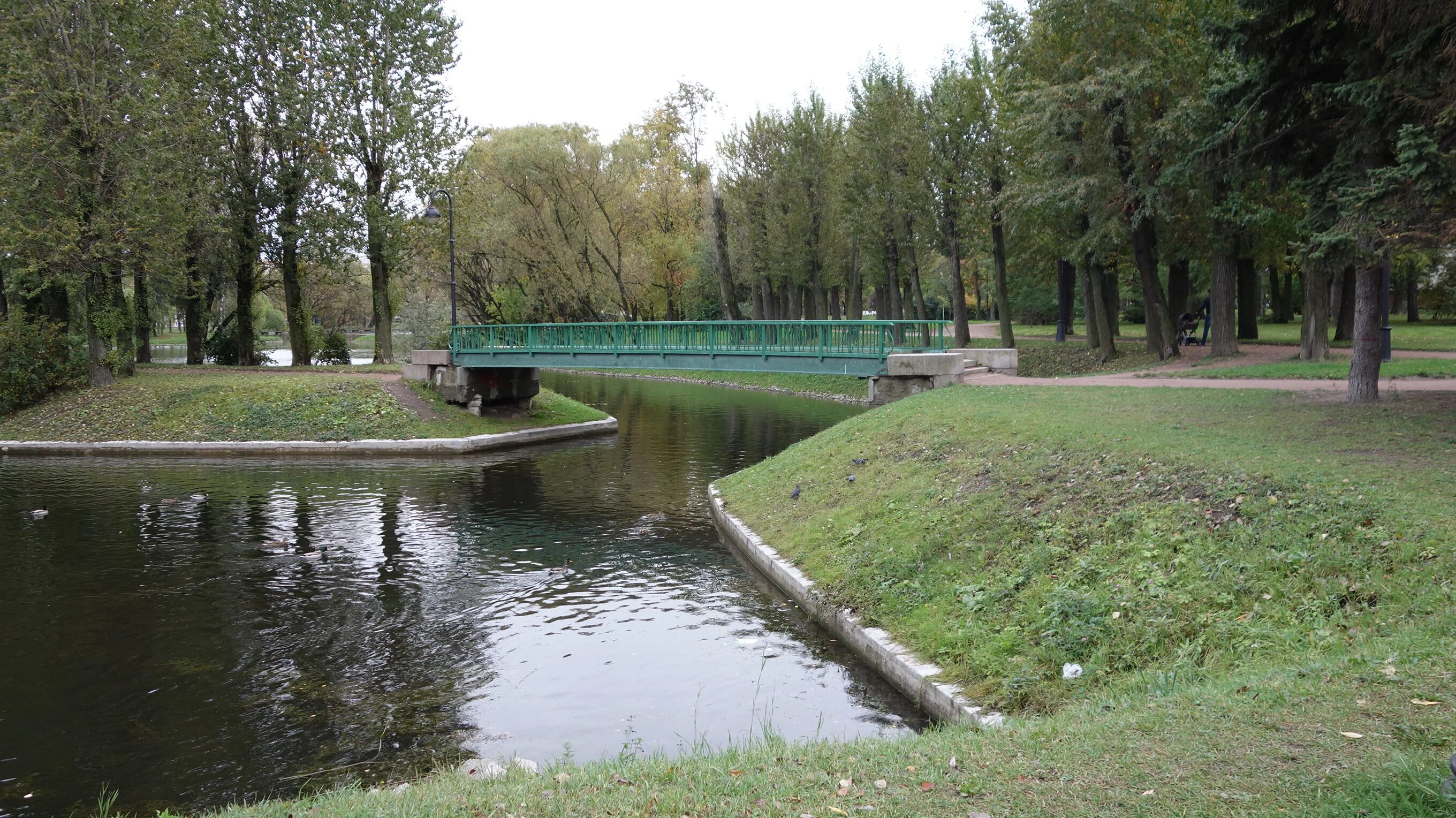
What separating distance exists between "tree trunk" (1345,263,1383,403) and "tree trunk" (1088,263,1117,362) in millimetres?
17273

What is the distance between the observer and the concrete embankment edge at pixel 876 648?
8.24 m

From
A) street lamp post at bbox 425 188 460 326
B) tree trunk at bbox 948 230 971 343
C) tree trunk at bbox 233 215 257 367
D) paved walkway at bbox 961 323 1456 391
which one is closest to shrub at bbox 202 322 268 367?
tree trunk at bbox 233 215 257 367

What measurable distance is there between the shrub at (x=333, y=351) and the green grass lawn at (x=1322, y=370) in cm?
3496

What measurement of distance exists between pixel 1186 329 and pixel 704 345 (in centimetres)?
2020

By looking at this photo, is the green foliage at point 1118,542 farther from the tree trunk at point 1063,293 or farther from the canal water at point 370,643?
the tree trunk at point 1063,293

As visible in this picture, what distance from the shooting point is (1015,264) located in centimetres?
4297

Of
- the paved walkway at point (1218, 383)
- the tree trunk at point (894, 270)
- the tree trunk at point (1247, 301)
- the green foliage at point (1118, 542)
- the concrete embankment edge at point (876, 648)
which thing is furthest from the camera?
the tree trunk at point (894, 270)

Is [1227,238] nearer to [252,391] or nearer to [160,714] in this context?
[160,714]

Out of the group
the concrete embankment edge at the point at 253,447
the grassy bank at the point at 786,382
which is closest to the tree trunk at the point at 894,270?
the grassy bank at the point at 786,382

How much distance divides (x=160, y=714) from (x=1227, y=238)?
28252 mm

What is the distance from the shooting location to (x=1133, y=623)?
329 inches

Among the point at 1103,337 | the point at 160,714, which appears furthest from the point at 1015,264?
the point at 160,714

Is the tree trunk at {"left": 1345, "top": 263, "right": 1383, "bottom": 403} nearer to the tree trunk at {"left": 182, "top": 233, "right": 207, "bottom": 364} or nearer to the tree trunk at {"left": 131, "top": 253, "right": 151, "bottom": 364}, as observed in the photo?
the tree trunk at {"left": 131, "top": 253, "right": 151, "bottom": 364}

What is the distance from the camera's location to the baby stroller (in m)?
35.9
